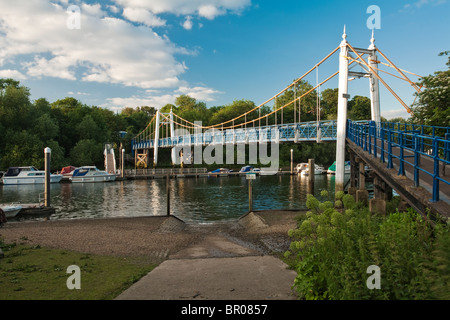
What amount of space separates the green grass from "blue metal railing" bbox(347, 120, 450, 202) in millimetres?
6456

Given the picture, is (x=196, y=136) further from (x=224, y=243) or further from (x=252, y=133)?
(x=224, y=243)

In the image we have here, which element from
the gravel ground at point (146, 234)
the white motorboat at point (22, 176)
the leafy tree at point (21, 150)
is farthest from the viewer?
the leafy tree at point (21, 150)

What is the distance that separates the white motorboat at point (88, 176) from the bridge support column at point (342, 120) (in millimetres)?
39002

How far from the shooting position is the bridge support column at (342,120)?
63.6 ft

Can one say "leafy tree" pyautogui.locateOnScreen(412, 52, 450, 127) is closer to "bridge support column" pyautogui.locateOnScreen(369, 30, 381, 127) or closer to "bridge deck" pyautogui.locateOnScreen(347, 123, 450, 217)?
"bridge support column" pyautogui.locateOnScreen(369, 30, 381, 127)

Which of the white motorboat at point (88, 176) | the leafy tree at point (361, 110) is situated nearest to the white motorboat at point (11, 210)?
the white motorboat at point (88, 176)

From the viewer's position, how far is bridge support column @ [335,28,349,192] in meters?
19.4

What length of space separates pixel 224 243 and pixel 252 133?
3114cm

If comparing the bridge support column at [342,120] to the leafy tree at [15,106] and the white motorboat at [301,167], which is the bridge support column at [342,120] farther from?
the leafy tree at [15,106]

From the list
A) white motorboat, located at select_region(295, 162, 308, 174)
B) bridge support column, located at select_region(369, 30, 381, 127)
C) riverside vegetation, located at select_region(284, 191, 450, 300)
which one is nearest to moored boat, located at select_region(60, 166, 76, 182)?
white motorboat, located at select_region(295, 162, 308, 174)

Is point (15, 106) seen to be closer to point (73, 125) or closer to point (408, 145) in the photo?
point (73, 125)


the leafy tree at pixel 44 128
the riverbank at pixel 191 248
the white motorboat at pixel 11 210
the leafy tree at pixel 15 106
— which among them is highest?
the leafy tree at pixel 15 106

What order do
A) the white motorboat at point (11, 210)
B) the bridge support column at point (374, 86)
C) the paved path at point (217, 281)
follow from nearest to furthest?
1. the paved path at point (217, 281)
2. the white motorboat at point (11, 210)
3. the bridge support column at point (374, 86)
